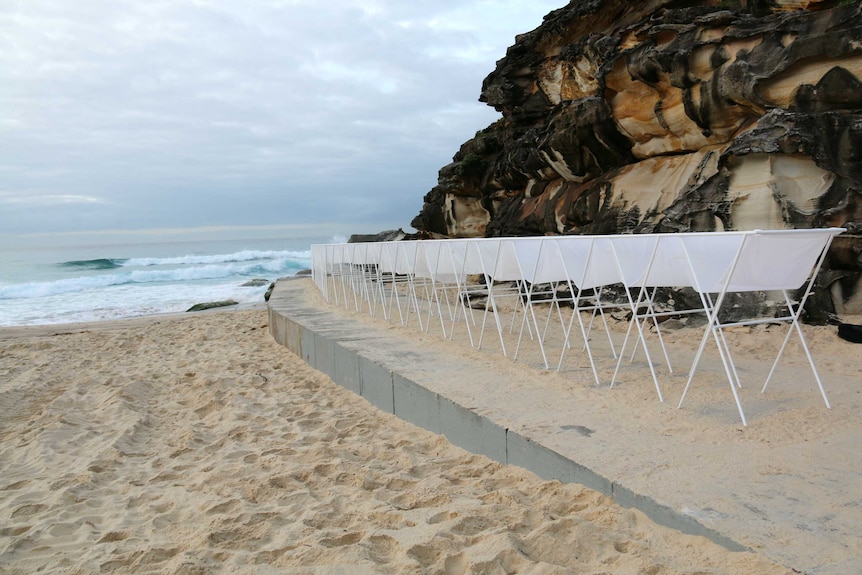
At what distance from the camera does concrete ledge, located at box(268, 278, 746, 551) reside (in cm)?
303

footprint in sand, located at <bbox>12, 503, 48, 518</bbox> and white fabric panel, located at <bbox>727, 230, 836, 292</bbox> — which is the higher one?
white fabric panel, located at <bbox>727, 230, 836, 292</bbox>

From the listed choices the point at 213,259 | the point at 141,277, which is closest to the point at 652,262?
the point at 141,277

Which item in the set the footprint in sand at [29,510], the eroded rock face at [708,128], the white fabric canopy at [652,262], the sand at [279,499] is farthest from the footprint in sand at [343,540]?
the eroded rock face at [708,128]

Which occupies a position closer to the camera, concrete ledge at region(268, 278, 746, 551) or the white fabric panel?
concrete ledge at region(268, 278, 746, 551)

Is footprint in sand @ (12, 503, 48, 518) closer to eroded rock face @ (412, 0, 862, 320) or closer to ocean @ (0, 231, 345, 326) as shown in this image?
eroded rock face @ (412, 0, 862, 320)

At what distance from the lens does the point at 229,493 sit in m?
3.73

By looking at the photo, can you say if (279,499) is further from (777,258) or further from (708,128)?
(708,128)

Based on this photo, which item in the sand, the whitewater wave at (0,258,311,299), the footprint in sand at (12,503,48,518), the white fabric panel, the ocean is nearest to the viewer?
the sand

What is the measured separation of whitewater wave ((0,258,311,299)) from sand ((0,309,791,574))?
26.0 meters

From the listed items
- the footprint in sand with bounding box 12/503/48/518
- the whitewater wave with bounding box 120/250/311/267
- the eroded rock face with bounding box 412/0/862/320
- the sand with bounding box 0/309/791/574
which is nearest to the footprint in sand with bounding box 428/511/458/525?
the sand with bounding box 0/309/791/574

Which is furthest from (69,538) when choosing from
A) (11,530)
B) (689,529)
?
(689,529)

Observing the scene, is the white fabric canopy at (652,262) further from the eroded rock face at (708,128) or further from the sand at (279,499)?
the eroded rock face at (708,128)

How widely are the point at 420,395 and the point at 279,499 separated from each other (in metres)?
1.80

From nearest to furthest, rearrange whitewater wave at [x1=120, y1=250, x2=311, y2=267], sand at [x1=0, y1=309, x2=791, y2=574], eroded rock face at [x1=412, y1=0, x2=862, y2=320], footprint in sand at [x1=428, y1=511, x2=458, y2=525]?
sand at [x1=0, y1=309, x2=791, y2=574], footprint in sand at [x1=428, y1=511, x2=458, y2=525], eroded rock face at [x1=412, y1=0, x2=862, y2=320], whitewater wave at [x1=120, y1=250, x2=311, y2=267]
